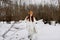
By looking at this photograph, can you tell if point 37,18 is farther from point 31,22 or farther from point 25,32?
point 31,22

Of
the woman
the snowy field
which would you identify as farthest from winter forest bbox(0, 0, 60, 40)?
the woman

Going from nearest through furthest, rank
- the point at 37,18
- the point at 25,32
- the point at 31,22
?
1. the point at 31,22
2. the point at 25,32
3. the point at 37,18

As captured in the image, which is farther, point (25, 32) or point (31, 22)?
point (25, 32)

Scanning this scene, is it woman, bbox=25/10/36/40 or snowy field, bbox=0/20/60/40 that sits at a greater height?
woman, bbox=25/10/36/40

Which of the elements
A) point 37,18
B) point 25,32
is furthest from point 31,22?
point 37,18

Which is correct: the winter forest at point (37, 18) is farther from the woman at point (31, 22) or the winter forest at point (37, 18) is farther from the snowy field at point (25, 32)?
the woman at point (31, 22)

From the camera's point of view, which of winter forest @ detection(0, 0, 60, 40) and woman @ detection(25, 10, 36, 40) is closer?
woman @ detection(25, 10, 36, 40)

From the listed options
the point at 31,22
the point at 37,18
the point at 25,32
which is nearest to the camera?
the point at 31,22

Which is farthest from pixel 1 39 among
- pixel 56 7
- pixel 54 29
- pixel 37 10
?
pixel 56 7

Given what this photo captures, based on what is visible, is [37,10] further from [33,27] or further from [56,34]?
[33,27]

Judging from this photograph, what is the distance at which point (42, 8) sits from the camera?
15.0 meters

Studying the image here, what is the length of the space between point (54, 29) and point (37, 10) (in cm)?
266

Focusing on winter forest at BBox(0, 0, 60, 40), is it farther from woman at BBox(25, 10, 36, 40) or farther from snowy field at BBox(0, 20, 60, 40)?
woman at BBox(25, 10, 36, 40)

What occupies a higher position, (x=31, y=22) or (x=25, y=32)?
(x=31, y=22)
